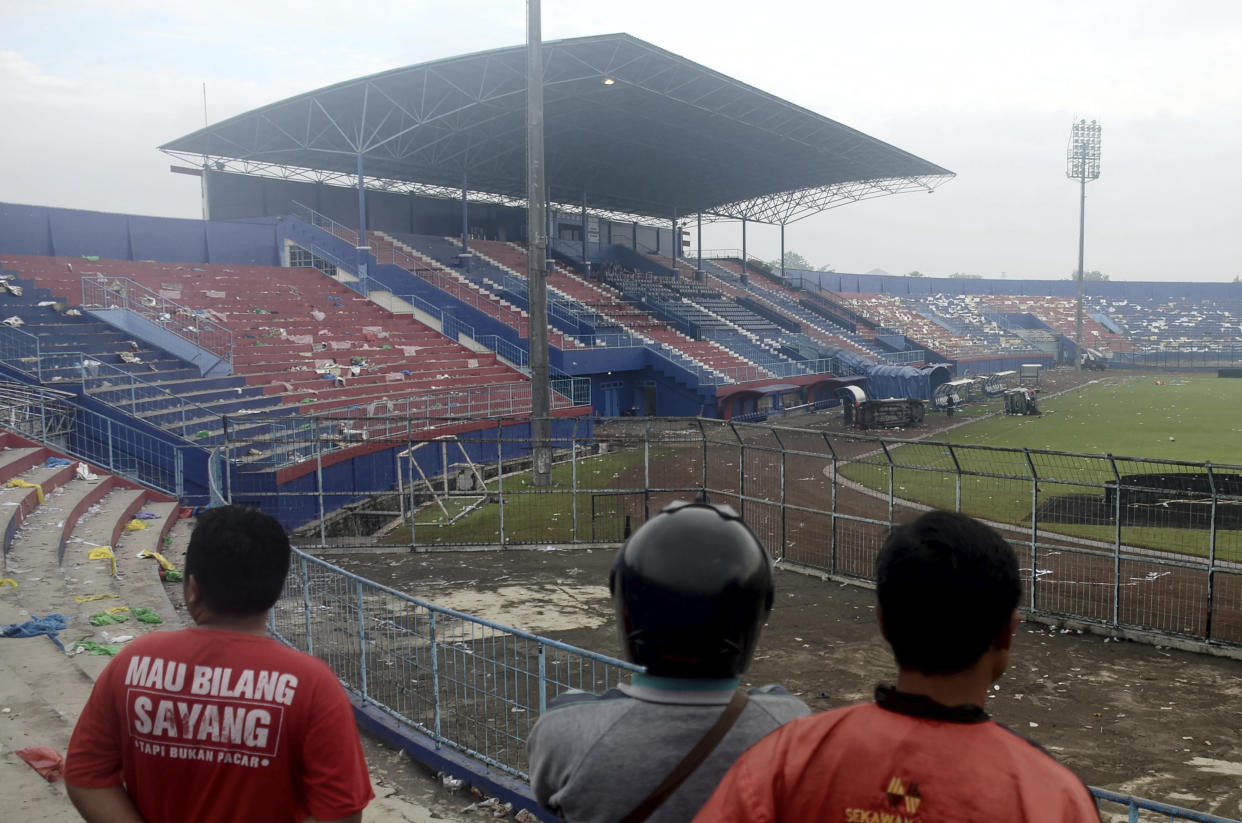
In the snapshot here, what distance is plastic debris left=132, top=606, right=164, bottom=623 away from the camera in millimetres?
9828

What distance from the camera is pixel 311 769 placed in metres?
2.74

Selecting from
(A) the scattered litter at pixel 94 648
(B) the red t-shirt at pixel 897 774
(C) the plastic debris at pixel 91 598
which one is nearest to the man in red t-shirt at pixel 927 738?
(B) the red t-shirt at pixel 897 774

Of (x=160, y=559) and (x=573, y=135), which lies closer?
(x=160, y=559)

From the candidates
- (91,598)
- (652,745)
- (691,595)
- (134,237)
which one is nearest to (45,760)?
(91,598)

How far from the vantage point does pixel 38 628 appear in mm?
8781

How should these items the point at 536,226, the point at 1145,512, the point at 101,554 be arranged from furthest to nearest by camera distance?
the point at 536,226 < the point at 1145,512 < the point at 101,554

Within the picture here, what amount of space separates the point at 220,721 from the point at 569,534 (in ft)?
46.1

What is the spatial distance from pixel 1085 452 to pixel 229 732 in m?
25.1

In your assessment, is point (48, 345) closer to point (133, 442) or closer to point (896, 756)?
point (133, 442)

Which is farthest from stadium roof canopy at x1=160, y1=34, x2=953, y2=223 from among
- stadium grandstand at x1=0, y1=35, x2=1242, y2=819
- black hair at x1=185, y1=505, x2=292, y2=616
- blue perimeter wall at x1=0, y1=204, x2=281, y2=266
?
black hair at x1=185, y1=505, x2=292, y2=616

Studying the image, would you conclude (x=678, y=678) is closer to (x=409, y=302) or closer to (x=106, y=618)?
(x=106, y=618)

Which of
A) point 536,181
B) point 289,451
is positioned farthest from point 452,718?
point 536,181

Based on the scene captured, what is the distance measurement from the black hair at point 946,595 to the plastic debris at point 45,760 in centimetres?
593

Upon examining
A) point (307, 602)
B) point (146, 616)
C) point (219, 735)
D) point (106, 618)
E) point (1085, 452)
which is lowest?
point (1085, 452)
